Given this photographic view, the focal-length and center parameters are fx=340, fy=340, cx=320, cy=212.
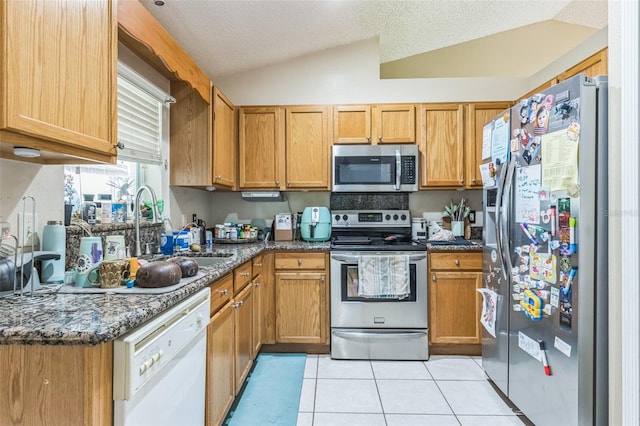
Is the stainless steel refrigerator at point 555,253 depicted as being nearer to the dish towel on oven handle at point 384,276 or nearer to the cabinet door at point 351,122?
the dish towel on oven handle at point 384,276

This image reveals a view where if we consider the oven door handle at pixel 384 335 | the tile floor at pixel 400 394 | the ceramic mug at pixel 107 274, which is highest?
the ceramic mug at pixel 107 274

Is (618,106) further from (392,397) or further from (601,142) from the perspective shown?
(392,397)

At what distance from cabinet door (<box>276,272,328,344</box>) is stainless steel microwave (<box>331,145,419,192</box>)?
34.5 inches

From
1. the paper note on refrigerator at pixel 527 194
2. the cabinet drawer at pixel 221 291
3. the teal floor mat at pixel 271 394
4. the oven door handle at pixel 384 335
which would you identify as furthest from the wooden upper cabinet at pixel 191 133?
the paper note on refrigerator at pixel 527 194

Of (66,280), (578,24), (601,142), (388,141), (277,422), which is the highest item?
(578,24)

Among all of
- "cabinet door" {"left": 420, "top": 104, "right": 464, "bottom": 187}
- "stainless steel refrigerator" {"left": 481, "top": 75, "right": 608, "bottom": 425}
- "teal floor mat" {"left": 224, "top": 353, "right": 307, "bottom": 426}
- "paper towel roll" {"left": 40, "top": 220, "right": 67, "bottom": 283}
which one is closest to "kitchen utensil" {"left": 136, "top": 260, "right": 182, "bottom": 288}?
"paper towel roll" {"left": 40, "top": 220, "right": 67, "bottom": 283}

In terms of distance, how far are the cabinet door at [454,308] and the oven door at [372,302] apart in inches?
4.0

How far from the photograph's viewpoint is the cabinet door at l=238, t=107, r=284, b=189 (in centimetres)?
312

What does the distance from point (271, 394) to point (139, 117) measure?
1992 mm

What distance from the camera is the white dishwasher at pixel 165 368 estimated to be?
2.95ft

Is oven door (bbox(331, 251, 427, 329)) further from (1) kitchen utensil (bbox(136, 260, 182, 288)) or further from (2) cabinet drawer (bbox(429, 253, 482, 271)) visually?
(1) kitchen utensil (bbox(136, 260, 182, 288))

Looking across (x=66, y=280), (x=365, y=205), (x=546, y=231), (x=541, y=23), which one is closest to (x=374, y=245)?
(x=365, y=205)

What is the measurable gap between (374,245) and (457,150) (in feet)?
3.83

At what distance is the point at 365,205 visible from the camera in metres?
3.36
